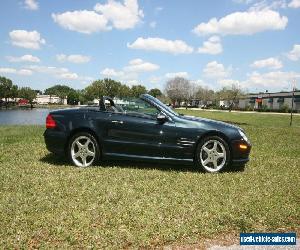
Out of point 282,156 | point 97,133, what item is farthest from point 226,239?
point 282,156

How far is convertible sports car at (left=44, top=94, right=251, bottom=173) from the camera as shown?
691 centimetres

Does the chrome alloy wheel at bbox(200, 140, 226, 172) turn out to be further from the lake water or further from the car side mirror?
the lake water

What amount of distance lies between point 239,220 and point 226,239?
21.8 inches

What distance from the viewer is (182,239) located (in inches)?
145

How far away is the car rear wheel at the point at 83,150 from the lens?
23.4ft

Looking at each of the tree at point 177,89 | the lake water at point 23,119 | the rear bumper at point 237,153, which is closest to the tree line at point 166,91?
the tree at point 177,89

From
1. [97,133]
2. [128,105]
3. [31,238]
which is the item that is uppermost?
[128,105]

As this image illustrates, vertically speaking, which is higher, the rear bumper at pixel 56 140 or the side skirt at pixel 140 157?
the rear bumper at pixel 56 140

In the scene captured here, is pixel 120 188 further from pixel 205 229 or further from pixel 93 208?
pixel 205 229

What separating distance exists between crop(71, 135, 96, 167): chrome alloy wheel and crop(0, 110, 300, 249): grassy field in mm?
238

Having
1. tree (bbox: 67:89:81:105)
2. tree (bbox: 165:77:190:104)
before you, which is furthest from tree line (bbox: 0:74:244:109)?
tree (bbox: 67:89:81:105)

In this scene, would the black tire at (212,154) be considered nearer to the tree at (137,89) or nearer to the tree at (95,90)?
the tree at (95,90)

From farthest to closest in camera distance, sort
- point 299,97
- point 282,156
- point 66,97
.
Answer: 1. point 66,97
2. point 299,97
3. point 282,156

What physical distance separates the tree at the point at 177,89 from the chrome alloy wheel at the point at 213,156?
123231 mm
